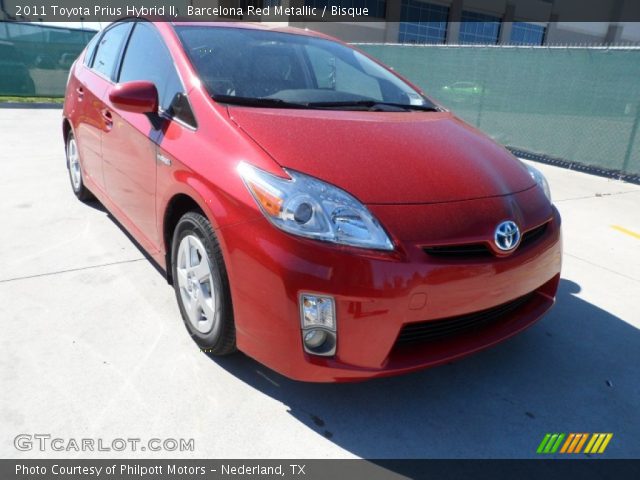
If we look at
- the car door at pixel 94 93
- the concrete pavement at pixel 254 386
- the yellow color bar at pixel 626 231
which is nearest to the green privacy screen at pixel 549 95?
the yellow color bar at pixel 626 231

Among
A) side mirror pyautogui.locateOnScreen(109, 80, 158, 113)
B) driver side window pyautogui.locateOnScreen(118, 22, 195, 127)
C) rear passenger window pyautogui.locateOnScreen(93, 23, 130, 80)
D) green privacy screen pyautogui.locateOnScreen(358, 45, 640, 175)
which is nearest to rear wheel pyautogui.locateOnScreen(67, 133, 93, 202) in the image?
rear passenger window pyautogui.locateOnScreen(93, 23, 130, 80)

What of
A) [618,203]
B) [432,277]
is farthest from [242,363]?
[618,203]

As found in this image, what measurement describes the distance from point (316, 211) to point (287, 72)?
1.41m

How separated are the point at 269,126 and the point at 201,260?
26.3 inches

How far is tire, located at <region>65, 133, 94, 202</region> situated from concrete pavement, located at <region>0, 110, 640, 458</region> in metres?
1.19

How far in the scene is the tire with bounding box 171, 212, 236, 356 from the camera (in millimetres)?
2006

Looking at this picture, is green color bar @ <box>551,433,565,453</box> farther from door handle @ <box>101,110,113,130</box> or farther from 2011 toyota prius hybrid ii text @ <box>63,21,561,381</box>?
door handle @ <box>101,110,113,130</box>

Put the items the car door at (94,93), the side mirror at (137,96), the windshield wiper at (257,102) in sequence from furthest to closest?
the car door at (94,93), the side mirror at (137,96), the windshield wiper at (257,102)

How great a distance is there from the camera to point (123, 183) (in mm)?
2988

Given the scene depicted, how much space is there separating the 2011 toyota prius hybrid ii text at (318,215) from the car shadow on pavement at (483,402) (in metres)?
0.30

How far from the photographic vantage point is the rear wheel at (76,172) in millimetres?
4285

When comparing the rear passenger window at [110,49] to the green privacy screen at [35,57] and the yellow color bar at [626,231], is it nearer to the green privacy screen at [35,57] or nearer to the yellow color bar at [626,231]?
the yellow color bar at [626,231]

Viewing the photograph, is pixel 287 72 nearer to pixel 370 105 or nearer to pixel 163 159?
pixel 370 105

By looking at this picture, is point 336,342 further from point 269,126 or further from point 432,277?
point 269,126
